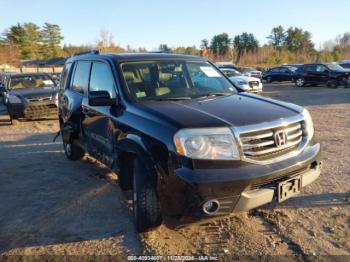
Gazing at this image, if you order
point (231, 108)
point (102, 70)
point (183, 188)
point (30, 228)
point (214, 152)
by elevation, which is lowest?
point (30, 228)

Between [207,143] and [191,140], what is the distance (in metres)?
0.14

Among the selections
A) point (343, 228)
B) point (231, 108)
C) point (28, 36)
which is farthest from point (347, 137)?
point (28, 36)

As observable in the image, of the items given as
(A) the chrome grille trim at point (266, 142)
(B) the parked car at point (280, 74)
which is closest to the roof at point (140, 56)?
(A) the chrome grille trim at point (266, 142)

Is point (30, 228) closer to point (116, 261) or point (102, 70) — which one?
point (116, 261)

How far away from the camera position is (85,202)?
4797 mm

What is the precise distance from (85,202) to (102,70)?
1.72m

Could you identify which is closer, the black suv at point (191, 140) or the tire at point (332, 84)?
the black suv at point (191, 140)

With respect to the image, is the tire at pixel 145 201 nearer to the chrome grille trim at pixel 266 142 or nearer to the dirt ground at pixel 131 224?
the dirt ground at pixel 131 224

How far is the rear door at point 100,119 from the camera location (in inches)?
176

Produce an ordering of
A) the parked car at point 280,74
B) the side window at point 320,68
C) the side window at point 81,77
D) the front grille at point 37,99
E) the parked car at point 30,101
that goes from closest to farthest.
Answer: the side window at point 81,77 → the parked car at point 30,101 → the front grille at point 37,99 → the side window at point 320,68 → the parked car at point 280,74

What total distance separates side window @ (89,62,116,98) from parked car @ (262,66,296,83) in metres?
25.4

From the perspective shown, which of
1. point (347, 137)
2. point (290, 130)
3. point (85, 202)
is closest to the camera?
point (290, 130)

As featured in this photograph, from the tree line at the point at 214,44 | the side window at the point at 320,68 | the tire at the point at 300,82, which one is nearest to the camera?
the side window at the point at 320,68

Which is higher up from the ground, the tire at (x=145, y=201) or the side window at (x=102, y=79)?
the side window at (x=102, y=79)
